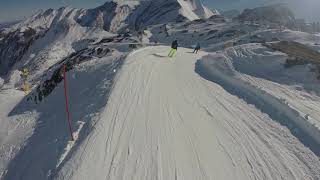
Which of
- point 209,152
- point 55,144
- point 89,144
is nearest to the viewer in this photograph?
point 209,152

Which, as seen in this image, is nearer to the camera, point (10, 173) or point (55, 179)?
point (55, 179)

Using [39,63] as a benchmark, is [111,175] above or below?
above

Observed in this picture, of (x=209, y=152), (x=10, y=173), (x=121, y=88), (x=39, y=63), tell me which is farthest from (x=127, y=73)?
(x=39, y=63)

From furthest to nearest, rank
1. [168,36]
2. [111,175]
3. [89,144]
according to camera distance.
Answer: [168,36]
[89,144]
[111,175]

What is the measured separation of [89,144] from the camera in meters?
13.0

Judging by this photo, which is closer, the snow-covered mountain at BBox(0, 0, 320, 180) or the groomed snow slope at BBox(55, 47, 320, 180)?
the groomed snow slope at BBox(55, 47, 320, 180)

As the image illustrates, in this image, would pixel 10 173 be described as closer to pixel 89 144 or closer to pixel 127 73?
pixel 89 144

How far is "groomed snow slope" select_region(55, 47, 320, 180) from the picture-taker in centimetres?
1093

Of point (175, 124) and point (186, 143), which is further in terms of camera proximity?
point (175, 124)

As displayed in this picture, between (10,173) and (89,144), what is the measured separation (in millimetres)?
5335

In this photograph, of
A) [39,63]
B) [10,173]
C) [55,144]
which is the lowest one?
[39,63]

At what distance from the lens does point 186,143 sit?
41.6ft

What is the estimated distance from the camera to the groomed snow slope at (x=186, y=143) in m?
10.9

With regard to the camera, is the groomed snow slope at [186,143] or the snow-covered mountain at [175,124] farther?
the snow-covered mountain at [175,124]
